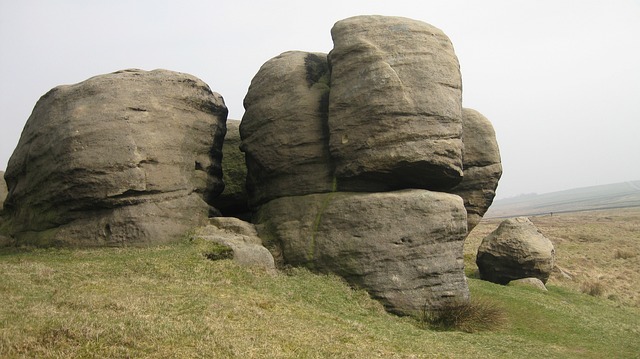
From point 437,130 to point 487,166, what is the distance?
24.8ft

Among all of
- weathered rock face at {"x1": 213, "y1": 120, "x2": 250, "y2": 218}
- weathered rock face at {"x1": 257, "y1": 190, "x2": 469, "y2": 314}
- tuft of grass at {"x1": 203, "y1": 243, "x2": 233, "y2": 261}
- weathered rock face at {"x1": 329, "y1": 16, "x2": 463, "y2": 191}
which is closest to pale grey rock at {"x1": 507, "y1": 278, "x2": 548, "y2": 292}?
weathered rock face at {"x1": 257, "y1": 190, "x2": 469, "y2": 314}

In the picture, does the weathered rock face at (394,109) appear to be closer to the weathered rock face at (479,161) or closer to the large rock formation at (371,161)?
the large rock formation at (371,161)

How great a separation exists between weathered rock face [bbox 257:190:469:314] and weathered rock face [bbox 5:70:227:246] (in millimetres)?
4382

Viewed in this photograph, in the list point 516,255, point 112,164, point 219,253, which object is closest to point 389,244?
point 219,253

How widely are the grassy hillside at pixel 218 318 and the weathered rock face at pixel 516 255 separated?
19.2 ft

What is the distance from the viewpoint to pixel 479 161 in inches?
1001

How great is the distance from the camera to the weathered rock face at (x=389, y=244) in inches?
700

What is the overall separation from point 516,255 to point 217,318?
1964 cm

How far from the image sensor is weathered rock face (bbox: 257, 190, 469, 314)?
58.3ft

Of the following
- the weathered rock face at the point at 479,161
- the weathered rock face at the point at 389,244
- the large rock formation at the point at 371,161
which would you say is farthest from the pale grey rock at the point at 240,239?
the weathered rock face at the point at 479,161

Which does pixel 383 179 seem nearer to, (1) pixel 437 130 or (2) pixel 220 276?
(1) pixel 437 130

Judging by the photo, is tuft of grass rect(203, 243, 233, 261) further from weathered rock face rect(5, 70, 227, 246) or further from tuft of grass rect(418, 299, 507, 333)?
tuft of grass rect(418, 299, 507, 333)

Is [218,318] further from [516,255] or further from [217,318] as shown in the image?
[516,255]

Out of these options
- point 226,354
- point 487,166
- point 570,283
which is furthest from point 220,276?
point 570,283
